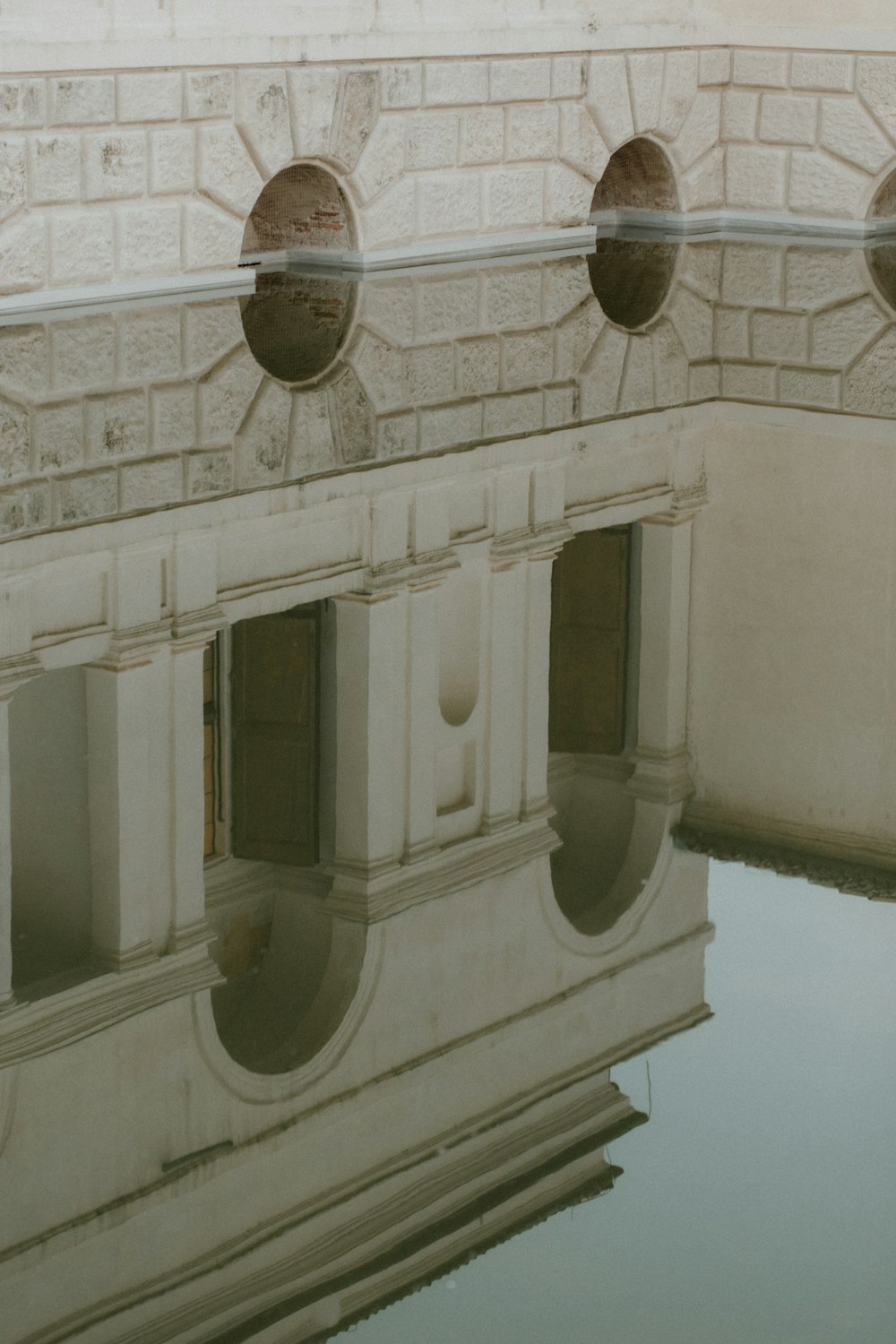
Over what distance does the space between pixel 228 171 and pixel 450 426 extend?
3.28 metres

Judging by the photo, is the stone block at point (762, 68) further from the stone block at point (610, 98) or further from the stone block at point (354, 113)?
the stone block at point (354, 113)

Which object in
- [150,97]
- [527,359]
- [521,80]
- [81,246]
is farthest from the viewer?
[521,80]

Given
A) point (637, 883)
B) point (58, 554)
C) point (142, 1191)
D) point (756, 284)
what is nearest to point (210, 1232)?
point (142, 1191)

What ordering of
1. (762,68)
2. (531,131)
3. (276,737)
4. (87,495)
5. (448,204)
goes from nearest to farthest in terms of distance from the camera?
(276,737)
(87,495)
(448,204)
(531,131)
(762,68)

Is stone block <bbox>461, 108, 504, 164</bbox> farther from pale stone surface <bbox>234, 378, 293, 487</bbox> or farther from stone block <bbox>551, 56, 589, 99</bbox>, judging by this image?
pale stone surface <bbox>234, 378, 293, 487</bbox>

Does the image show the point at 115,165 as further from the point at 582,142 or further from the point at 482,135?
the point at 582,142

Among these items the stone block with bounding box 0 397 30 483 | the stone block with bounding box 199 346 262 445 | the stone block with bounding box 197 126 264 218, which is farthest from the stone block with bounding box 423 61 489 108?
the stone block with bounding box 0 397 30 483

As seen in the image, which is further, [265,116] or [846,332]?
[265,116]

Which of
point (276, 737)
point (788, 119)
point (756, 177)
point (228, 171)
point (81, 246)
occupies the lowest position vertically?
point (276, 737)

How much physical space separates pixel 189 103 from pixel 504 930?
691 centimetres

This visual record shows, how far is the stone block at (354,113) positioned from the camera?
1274cm

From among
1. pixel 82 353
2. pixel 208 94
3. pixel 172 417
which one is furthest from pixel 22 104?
pixel 172 417

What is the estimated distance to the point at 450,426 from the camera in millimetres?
9578

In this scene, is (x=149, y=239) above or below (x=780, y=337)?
above
